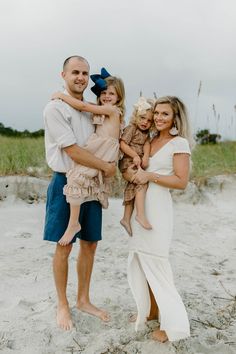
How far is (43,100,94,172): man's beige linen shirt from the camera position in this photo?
10.6ft

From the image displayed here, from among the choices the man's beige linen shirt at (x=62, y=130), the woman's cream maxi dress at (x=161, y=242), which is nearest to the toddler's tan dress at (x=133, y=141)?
the woman's cream maxi dress at (x=161, y=242)

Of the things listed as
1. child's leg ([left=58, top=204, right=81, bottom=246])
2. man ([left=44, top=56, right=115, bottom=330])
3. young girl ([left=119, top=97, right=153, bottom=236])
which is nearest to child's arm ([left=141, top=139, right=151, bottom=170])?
young girl ([left=119, top=97, right=153, bottom=236])

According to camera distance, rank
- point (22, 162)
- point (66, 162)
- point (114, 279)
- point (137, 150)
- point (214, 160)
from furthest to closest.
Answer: point (214, 160) < point (22, 162) < point (114, 279) < point (66, 162) < point (137, 150)

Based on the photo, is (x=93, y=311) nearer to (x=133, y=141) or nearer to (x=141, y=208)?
(x=141, y=208)

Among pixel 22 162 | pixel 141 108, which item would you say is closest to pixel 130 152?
pixel 141 108

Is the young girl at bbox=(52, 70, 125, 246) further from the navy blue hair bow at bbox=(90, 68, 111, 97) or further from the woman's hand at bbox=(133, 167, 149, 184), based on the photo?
the woman's hand at bbox=(133, 167, 149, 184)

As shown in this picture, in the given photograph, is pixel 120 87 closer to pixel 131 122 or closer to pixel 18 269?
pixel 131 122

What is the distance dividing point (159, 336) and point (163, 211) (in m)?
0.83

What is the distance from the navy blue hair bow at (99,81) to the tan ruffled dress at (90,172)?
0.19 m

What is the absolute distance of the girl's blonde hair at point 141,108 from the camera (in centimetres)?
320

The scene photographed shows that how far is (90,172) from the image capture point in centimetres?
330

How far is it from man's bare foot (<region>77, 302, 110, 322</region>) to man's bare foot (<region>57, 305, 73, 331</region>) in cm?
18

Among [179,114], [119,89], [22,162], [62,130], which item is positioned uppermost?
[119,89]

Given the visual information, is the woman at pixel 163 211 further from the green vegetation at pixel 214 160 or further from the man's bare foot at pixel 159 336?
the green vegetation at pixel 214 160
